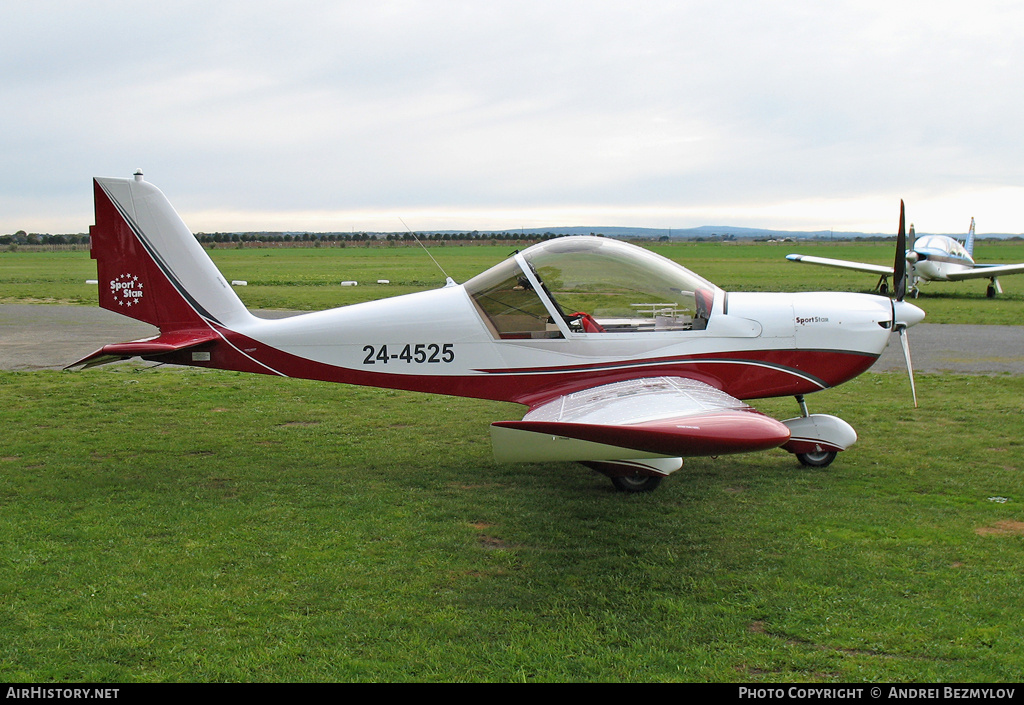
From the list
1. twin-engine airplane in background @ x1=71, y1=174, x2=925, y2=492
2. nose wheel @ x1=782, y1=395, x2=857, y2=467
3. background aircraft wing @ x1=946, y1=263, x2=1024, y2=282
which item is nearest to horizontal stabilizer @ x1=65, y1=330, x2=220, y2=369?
twin-engine airplane in background @ x1=71, y1=174, x2=925, y2=492

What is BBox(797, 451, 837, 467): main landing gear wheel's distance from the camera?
276 inches

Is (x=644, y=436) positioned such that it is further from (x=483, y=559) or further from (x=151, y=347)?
(x=151, y=347)

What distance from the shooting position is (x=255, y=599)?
439 cm

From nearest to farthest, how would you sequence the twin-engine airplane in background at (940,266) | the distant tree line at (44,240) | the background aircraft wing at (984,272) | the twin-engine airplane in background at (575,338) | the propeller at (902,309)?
the twin-engine airplane in background at (575,338) → the propeller at (902,309) → the background aircraft wing at (984,272) → the twin-engine airplane in background at (940,266) → the distant tree line at (44,240)

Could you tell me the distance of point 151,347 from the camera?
688 cm

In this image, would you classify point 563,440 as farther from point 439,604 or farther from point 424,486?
point 424,486

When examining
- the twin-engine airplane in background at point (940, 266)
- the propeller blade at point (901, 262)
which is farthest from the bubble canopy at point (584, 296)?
the twin-engine airplane in background at point (940, 266)

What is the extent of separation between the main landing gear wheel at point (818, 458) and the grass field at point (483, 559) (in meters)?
0.15

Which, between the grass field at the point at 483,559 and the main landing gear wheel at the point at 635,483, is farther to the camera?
the main landing gear wheel at the point at 635,483

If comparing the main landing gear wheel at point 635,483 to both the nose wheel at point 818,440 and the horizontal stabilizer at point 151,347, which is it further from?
the horizontal stabilizer at point 151,347

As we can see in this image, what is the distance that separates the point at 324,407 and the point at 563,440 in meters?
6.33

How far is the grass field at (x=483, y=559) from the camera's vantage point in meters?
3.76

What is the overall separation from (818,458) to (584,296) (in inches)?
105
